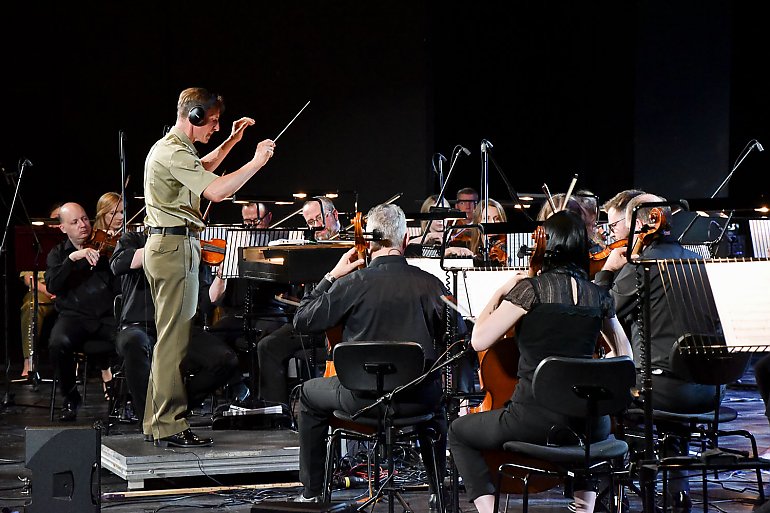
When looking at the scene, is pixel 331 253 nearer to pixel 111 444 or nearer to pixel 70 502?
pixel 111 444

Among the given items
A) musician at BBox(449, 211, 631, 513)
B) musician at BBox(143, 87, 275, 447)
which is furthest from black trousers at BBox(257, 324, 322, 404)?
musician at BBox(449, 211, 631, 513)

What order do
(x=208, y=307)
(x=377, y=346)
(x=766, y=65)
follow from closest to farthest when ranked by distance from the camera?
(x=377, y=346)
(x=208, y=307)
(x=766, y=65)

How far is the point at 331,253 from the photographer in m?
5.14

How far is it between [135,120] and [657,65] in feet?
17.2

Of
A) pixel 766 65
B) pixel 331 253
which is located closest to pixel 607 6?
pixel 766 65

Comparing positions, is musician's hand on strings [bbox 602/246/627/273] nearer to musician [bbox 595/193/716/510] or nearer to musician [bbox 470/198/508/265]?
musician [bbox 595/193/716/510]

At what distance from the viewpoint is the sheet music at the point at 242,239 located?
21.4 feet

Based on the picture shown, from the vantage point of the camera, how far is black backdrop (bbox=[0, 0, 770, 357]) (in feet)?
33.7

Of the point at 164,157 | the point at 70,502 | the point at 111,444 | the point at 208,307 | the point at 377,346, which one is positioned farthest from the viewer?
the point at 208,307

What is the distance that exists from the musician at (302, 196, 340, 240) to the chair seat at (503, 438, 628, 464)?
358 cm

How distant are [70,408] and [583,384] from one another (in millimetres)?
4628

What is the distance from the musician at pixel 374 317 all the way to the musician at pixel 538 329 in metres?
0.61

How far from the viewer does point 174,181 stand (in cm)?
498

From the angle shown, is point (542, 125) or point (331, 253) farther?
point (542, 125)
